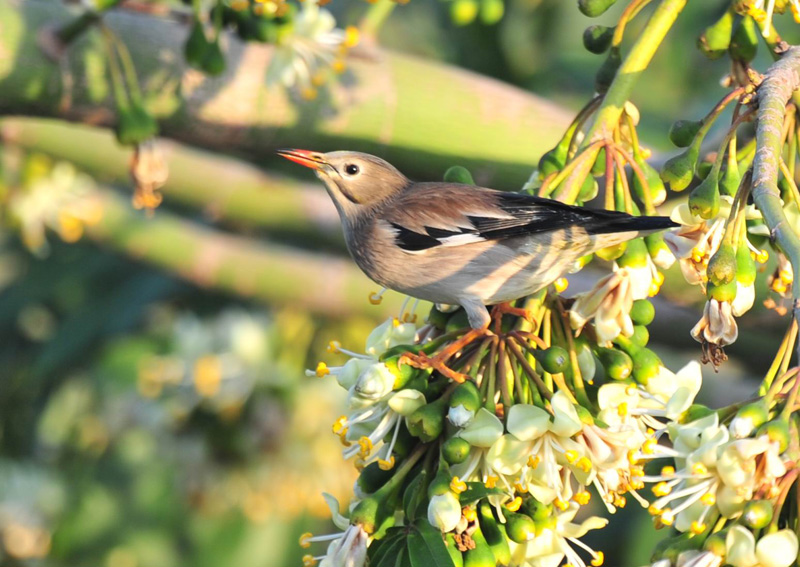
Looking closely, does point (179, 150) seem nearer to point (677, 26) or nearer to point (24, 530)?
point (24, 530)

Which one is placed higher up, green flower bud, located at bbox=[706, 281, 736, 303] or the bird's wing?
green flower bud, located at bbox=[706, 281, 736, 303]

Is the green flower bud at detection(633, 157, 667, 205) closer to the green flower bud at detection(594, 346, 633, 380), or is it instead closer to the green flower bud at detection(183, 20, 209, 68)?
the green flower bud at detection(594, 346, 633, 380)

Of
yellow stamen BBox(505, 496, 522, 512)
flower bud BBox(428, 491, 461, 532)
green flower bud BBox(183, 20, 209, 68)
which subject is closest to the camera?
flower bud BBox(428, 491, 461, 532)

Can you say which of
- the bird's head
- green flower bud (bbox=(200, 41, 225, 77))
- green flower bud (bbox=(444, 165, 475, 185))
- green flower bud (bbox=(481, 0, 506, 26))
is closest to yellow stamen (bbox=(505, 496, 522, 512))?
green flower bud (bbox=(444, 165, 475, 185))

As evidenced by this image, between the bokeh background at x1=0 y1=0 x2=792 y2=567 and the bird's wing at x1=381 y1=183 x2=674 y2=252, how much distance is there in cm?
76

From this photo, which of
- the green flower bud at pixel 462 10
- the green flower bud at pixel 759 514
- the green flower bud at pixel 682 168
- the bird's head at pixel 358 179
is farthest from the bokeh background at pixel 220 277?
the green flower bud at pixel 759 514

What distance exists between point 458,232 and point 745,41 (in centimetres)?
76

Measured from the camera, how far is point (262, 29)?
301 centimetres

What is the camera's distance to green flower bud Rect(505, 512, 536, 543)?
71.6 inches

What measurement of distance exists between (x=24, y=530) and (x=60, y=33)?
3.20 meters

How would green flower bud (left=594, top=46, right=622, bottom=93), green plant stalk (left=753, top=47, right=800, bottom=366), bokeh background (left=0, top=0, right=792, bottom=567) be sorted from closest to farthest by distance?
green plant stalk (left=753, top=47, right=800, bottom=366), green flower bud (left=594, top=46, right=622, bottom=93), bokeh background (left=0, top=0, right=792, bottom=567)

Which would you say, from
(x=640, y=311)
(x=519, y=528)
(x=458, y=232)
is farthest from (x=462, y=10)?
(x=519, y=528)

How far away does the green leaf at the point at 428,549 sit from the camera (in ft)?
5.66

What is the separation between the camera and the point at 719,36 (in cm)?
229
